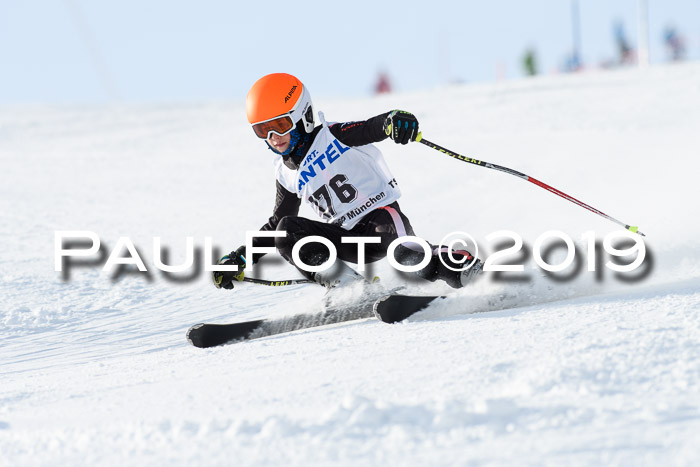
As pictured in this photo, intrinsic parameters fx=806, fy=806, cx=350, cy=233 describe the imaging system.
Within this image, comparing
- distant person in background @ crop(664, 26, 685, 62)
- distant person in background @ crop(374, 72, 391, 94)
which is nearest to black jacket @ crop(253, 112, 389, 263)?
distant person in background @ crop(374, 72, 391, 94)

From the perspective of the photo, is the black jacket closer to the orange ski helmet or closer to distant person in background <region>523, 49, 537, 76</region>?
the orange ski helmet

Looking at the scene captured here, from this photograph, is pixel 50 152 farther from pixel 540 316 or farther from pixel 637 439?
pixel 637 439

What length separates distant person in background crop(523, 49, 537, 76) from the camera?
810 inches

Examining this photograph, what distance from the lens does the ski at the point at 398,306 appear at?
3406 millimetres

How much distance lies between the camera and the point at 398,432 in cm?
200

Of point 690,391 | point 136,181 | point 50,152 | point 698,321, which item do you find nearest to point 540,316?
point 698,321

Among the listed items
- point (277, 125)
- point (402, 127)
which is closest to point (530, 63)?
point (277, 125)

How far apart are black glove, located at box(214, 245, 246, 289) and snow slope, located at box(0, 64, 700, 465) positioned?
356 mm

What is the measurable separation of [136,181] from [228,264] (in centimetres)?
574

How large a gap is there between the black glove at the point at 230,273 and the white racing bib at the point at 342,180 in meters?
0.43

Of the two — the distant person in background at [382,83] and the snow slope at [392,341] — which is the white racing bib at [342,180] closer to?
the snow slope at [392,341]

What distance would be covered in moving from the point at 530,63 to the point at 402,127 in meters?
18.2

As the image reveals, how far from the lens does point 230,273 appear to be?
3.93 m

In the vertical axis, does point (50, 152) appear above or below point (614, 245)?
above
